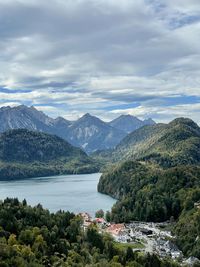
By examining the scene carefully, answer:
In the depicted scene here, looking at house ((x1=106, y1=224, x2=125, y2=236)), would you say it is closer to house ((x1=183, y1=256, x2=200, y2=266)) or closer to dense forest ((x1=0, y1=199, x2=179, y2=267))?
dense forest ((x1=0, y1=199, x2=179, y2=267))

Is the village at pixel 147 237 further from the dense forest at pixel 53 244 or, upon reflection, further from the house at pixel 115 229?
the dense forest at pixel 53 244

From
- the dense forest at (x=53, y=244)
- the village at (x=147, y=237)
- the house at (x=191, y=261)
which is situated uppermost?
the dense forest at (x=53, y=244)

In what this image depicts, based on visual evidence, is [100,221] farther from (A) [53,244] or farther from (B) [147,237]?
(A) [53,244]

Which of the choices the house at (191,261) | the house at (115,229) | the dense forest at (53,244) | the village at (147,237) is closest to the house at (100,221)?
the village at (147,237)

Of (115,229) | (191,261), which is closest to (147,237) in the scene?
(115,229)

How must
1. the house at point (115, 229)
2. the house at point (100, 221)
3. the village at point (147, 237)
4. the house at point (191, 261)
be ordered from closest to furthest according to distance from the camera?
the house at point (191, 261) → the village at point (147, 237) → the house at point (115, 229) → the house at point (100, 221)

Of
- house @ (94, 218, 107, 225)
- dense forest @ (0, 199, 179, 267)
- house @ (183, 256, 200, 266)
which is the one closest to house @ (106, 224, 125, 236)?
house @ (94, 218, 107, 225)
